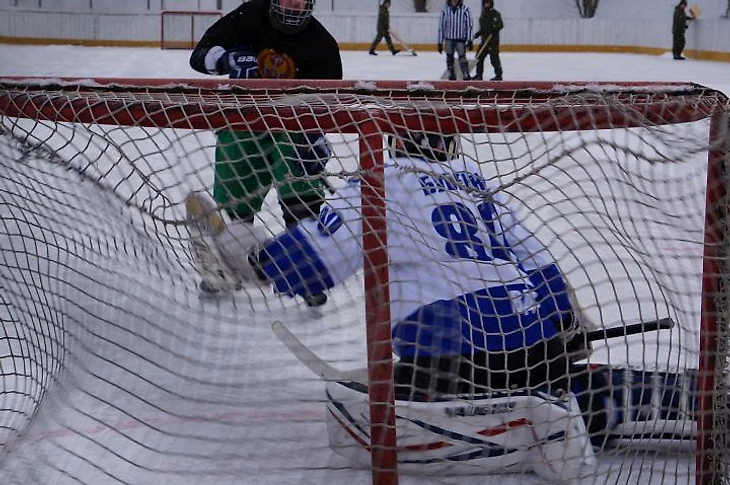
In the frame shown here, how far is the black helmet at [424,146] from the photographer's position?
5.23 ft

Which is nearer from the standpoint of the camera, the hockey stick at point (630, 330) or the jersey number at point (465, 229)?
the jersey number at point (465, 229)

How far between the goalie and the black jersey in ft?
4.58

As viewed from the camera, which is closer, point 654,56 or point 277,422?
point 277,422

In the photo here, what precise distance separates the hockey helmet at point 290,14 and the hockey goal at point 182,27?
1424 cm

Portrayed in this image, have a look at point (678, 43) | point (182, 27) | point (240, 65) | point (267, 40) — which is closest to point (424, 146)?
point (240, 65)

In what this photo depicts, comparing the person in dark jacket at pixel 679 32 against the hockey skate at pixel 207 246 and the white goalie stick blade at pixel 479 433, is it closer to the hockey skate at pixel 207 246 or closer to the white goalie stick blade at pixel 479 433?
the white goalie stick blade at pixel 479 433

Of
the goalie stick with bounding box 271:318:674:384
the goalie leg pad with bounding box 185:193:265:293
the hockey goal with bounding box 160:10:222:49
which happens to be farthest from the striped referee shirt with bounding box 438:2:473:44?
the goalie leg pad with bounding box 185:193:265:293

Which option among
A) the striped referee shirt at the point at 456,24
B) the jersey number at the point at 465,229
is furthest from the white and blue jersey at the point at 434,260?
the striped referee shirt at the point at 456,24

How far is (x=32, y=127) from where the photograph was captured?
1619 mm

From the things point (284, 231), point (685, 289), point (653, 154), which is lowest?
point (685, 289)

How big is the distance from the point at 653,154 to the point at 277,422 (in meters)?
0.80

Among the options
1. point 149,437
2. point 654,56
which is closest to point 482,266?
point 149,437

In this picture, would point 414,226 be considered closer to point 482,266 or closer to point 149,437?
point 482,266

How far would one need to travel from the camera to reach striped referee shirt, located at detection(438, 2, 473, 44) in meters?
10.9
